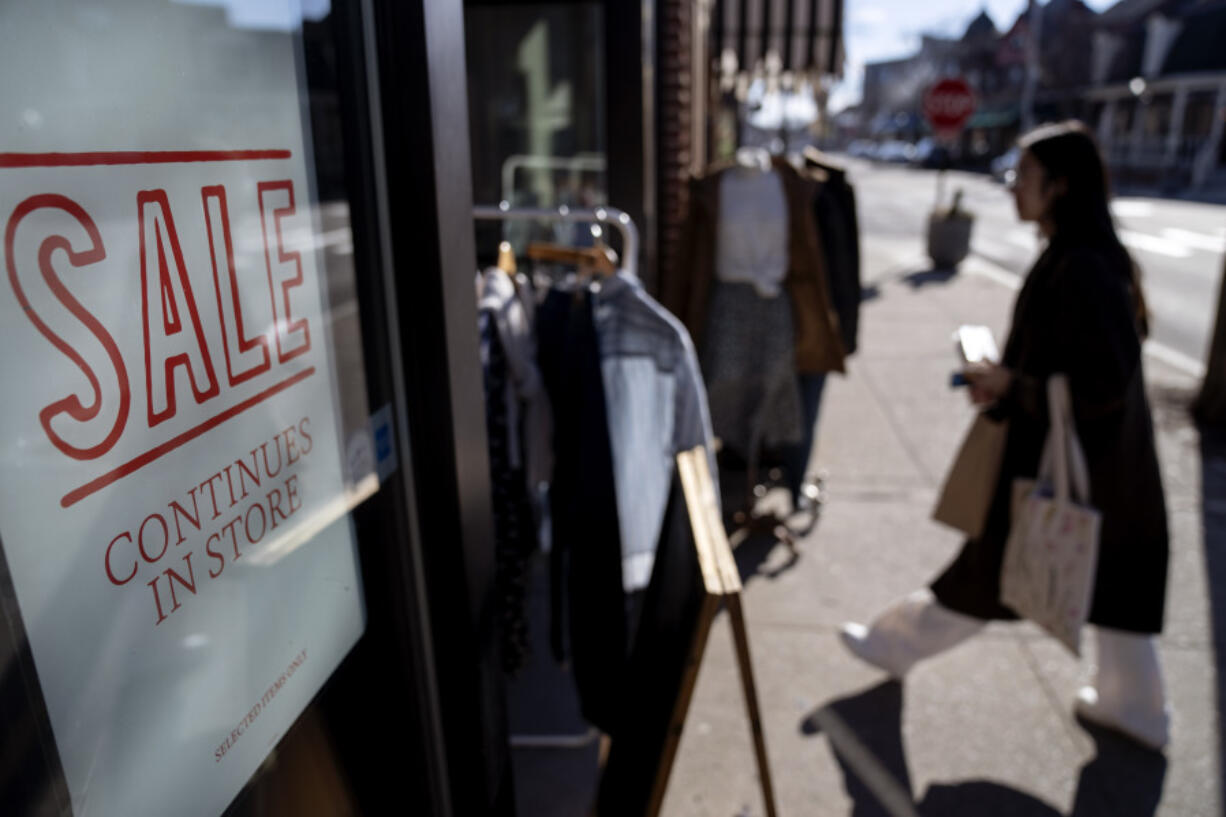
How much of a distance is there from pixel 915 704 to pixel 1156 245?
1714 centimetres

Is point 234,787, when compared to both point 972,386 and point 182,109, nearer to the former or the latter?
point 182,109

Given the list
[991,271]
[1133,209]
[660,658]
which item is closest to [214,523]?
[660,658]

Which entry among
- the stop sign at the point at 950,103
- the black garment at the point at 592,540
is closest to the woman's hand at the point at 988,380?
the black garment at the point at 592,540

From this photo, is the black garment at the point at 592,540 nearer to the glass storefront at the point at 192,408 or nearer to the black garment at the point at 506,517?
the black garment at the point at 506,517

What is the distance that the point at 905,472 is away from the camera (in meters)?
5.49

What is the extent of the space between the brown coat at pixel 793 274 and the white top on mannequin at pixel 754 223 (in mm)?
42

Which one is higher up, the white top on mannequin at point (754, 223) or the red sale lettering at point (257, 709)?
the white top on mannequin at point (754, 223)

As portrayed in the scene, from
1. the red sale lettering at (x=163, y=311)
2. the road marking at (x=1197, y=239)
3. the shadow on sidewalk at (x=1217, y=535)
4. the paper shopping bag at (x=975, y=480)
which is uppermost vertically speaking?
the red sale lettering at (x=163, y=311)

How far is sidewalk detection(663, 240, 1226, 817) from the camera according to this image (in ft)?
9.16

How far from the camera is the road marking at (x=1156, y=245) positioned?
15969mm

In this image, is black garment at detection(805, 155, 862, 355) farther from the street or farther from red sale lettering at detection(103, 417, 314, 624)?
red sale lettering at detection(103, 417, 314, 624)

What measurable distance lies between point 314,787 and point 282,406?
659 millimetres

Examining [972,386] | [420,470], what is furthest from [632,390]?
[972,386]

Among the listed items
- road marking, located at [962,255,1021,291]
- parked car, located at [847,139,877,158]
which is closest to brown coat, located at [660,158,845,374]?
road marking, located at [962,255,1021,291]
